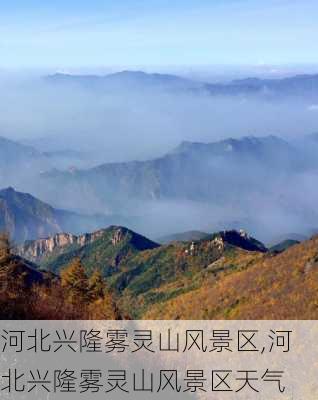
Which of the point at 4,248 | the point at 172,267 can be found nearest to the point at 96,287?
the point at 4,248

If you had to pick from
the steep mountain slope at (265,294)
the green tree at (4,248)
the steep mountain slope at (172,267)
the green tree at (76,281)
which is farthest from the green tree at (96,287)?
the steep mountain slope at (172,267)

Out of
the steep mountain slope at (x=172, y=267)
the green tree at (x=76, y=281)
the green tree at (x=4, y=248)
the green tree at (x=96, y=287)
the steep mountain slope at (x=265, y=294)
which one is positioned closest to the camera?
the green tree at (x=4, y=248)

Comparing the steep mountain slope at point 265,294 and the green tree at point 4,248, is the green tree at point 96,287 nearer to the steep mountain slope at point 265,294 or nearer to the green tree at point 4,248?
the green tree at point 4,248

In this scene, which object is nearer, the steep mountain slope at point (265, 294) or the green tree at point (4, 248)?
the green tree at point (4, 248)

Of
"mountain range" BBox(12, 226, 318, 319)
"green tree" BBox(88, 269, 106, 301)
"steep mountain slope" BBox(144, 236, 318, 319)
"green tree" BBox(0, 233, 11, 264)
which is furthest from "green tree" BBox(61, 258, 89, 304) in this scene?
"steep mountain slope" BBox(144, 236, 318, 319)

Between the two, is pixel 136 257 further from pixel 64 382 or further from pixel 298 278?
pixel 64 382

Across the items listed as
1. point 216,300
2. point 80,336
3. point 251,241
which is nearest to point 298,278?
point 216,300

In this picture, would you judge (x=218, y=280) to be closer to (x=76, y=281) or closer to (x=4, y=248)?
(x=76, y=281)

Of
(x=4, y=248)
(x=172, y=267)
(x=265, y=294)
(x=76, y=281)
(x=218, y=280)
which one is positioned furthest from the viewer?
(x=172, y=267)
